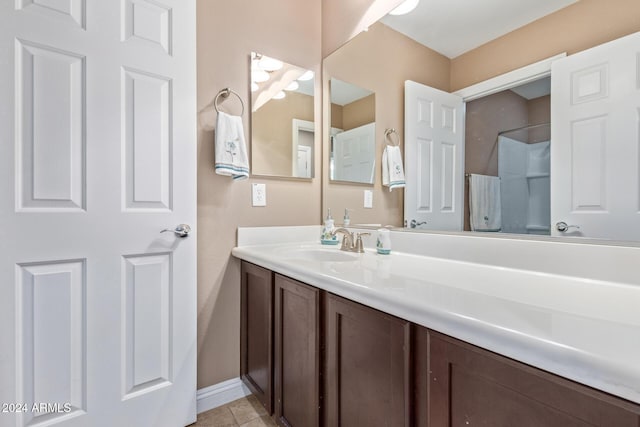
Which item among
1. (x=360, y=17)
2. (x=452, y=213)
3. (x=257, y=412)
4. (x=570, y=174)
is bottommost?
(x=257, y=412)

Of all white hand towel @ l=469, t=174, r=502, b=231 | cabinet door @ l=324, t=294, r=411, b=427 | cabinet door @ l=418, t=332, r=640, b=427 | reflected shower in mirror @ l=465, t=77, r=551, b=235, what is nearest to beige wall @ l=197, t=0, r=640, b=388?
reflected shower in mirror @ l=465, t=77, r=551, b=235

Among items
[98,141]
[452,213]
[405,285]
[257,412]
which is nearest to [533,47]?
[452,213]

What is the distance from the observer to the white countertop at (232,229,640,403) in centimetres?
42

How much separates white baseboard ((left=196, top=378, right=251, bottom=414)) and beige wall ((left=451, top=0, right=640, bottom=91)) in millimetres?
1830

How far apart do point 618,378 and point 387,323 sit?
43 centimetres

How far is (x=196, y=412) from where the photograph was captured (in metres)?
1.43

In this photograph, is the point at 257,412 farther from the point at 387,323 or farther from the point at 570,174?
the point at 570,174

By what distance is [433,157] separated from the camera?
49.9 inches

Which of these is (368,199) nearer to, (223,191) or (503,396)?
(223,191)

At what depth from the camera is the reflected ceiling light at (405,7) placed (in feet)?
4.55

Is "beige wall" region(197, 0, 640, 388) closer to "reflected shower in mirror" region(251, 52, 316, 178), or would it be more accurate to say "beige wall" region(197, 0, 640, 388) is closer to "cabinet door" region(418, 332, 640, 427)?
"reflected shower in mirror" region(251, 52, 316, 178)

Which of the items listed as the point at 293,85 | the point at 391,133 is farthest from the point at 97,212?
the point at 391,133

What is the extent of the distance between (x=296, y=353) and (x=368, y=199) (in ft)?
3.03

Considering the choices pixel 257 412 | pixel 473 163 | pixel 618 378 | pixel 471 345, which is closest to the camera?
pixel 618 378
